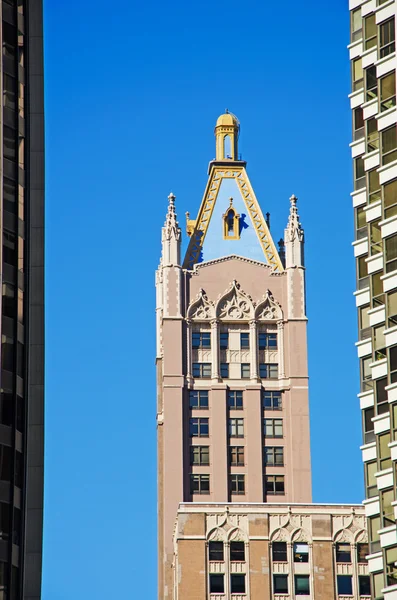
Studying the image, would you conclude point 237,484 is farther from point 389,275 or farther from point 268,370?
point 389,275

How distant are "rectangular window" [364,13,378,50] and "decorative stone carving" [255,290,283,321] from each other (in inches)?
3449

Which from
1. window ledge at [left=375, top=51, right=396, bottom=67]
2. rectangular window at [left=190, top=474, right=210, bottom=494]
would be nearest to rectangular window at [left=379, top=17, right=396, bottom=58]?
window ledge at [left=375, top=51, right=396, bottom=67]

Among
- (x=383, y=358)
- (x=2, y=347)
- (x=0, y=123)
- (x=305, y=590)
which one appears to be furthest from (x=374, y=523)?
(x=305, y=590)

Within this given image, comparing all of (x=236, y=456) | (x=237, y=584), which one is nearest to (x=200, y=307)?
(x=236, y=456)

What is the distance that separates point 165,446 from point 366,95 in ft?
275

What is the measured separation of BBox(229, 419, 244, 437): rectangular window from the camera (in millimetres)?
167750

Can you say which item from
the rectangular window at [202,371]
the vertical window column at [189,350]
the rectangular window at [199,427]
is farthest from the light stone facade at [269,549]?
the rectangular window at [202,371]

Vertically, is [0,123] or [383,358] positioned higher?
[0,123]

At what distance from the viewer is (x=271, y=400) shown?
171 m

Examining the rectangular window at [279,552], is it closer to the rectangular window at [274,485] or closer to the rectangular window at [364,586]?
the rectangular window at [364,586]

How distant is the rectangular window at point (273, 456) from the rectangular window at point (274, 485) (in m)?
1.15

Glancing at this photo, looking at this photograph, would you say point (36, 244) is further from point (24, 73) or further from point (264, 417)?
point (264, 417)

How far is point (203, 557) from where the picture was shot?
464 ft

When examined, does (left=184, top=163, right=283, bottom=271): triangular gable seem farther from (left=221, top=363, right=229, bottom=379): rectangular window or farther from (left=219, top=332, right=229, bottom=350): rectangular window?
(left=221, top=363, right=229, bottom=379): rectangular window
